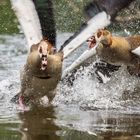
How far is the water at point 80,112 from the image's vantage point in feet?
17.7

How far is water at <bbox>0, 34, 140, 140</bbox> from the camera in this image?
5401 millimetres

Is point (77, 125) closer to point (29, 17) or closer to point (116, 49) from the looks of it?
point (29, 17)

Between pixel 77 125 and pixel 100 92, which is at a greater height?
pixel 100 92

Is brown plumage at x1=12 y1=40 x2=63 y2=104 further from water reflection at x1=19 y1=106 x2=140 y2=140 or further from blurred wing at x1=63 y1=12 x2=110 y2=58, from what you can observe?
blurred wing at x1=63 y1=12 x2=110 y2=58

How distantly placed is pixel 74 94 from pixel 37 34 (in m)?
0.91

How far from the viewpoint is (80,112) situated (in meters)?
6.64

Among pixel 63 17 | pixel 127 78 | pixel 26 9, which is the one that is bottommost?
pixel 127 78

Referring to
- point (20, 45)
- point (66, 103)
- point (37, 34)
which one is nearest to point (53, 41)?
point (37, 34)

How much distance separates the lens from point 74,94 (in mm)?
7836

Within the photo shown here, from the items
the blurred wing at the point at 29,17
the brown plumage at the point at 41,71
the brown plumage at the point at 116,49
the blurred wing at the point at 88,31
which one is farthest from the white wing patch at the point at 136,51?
the blurred wing at the point at 29,17

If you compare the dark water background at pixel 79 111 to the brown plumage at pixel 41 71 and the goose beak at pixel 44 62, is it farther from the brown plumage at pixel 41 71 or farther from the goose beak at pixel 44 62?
the goose beak at pixel 44 62

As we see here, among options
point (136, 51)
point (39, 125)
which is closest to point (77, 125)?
point (39, 125)

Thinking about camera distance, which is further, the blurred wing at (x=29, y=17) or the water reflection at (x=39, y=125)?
the blurred wing at (x=29, y=17)

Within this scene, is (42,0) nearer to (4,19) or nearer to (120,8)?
(120,8)
